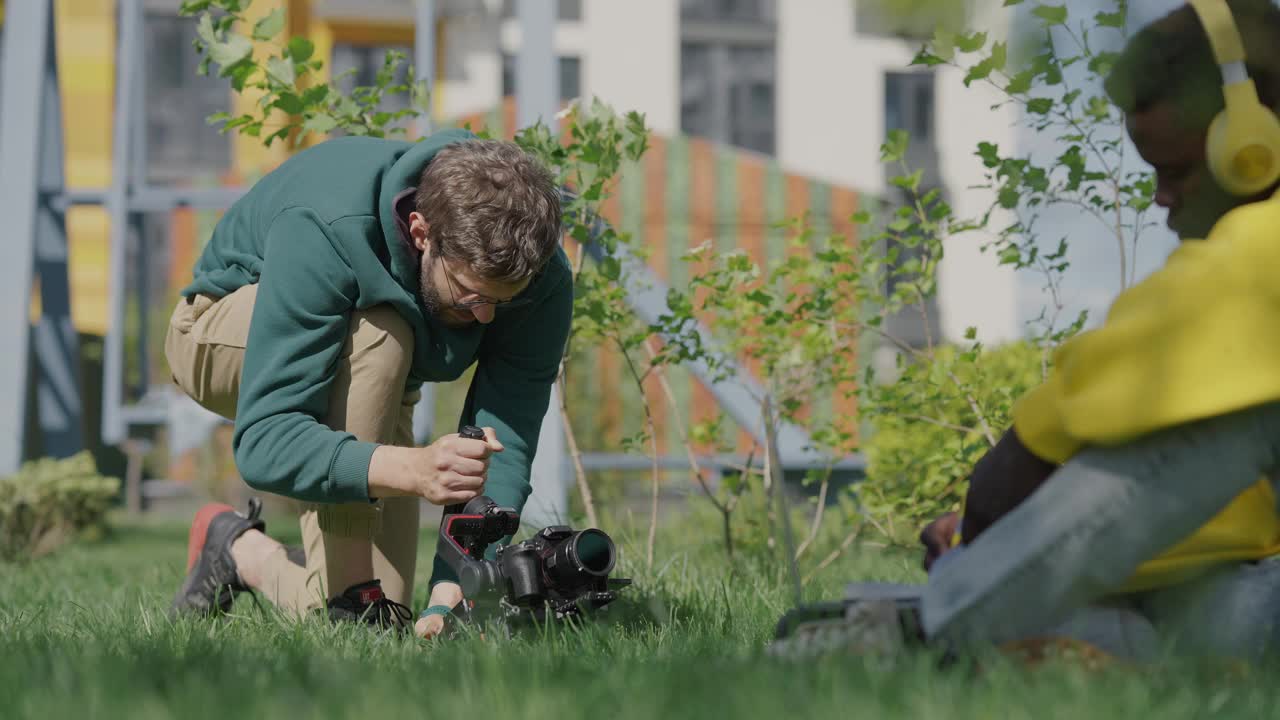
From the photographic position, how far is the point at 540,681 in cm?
143

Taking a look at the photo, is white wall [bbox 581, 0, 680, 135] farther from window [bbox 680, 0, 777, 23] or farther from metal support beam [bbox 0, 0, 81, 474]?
metal support beam [bbox 0, 0, 81, 474]

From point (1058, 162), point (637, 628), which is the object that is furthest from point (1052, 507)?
point (1058, 162)

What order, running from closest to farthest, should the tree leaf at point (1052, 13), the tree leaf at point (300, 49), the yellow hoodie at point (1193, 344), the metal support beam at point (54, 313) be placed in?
the yellow hoodie at point (1193, 344), the tree leaf at point (1052, 13), the tree leaf at point (300, 49), the metal support beam at point (54, 313)

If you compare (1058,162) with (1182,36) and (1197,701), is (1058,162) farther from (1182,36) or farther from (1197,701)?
(1197,701)

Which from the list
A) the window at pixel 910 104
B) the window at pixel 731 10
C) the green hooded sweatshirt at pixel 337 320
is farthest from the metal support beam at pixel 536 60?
the window at pixel 731 10

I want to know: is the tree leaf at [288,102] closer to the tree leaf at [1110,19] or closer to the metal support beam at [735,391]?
the metal support beam at [735,391]

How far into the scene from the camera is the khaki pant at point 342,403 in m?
2.38

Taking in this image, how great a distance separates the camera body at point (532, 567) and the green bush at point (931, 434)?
108 cm

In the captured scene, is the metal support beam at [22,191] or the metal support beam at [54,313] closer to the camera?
the metal support beam at [22,191]

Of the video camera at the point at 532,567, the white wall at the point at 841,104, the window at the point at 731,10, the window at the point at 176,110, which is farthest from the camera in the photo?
the window at the point at 731,10

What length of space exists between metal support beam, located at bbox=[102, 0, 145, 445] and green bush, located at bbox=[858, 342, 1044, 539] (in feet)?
12.9

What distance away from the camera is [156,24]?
646 inches

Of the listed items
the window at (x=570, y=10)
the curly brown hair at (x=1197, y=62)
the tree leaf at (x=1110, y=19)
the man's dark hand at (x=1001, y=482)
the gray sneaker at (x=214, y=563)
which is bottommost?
the gray sneaker at (x=214, y=563)

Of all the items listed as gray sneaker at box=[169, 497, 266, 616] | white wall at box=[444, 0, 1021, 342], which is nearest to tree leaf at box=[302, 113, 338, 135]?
gray sneaker at box=[169, 497, 266, 616]
